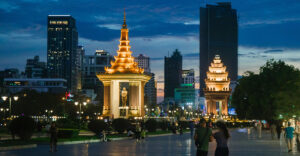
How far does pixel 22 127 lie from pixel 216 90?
133008mm

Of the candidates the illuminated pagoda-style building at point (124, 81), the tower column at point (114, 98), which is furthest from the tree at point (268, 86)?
the tower column at point (114, 98)

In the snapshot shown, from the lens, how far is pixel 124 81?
340ft

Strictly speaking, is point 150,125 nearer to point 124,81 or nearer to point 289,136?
point 124,81

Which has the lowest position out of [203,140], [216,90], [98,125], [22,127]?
[98,125]

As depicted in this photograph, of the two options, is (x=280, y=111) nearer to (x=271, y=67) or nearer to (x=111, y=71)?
(x=271, y=67)

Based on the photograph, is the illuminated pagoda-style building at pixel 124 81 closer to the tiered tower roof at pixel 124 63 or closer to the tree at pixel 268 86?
the tiered tower roof at pixel 124 63

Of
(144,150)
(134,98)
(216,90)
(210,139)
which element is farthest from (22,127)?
(216,90)

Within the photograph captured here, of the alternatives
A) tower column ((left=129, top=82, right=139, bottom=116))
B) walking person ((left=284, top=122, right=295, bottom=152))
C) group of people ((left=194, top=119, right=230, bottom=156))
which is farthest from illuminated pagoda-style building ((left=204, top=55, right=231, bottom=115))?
group of people ((left=194, top=119, right=230, bottom=156))

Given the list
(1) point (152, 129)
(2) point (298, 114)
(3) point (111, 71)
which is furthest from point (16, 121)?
(3) point (111, 71)

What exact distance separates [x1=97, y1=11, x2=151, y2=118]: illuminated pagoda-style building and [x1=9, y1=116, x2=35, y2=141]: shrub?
61210mm

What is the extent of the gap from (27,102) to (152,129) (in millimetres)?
45204

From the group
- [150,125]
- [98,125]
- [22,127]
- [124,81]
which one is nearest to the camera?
[22,127]

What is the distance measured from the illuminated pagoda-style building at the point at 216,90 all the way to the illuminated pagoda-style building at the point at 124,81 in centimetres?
6103

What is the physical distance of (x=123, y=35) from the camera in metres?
111
